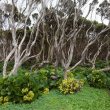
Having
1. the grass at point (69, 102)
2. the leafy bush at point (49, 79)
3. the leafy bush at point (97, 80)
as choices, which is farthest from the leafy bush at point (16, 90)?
the leafy bush at point (97, 80)

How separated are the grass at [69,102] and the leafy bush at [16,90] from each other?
24cm

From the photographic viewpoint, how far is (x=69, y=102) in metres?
10.8

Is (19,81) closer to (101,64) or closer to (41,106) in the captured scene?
(41,106)

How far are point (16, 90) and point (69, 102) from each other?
1717mm

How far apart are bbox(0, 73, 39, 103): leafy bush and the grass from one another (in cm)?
24

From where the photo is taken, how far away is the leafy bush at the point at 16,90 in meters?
10.5

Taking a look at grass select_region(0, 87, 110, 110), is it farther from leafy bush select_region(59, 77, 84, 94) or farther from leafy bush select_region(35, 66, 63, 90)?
leafy bush select_region(35, 66, 63, 90)

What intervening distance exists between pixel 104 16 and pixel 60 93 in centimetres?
1219

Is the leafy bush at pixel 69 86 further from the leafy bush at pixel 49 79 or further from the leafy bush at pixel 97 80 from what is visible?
the leafy bush at pixel 97 80

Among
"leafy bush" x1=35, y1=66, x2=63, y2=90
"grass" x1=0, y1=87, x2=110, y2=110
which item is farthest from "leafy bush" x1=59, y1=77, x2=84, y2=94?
"leafy bush" x1=35, y1=66, x2=63, y2=90

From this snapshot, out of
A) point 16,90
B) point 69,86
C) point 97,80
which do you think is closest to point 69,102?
point 69,86

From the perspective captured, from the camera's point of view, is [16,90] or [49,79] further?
[49,79]

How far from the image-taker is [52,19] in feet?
76.8

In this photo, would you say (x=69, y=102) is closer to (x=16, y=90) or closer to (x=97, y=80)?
(x=16, y=90)
